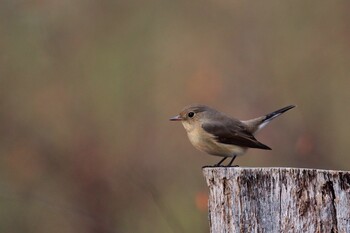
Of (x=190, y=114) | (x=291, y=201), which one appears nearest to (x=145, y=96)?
(x=190, y=114)

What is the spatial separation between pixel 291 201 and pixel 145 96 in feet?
19.2

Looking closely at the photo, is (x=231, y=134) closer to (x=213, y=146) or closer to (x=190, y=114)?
(x=213, y=146)

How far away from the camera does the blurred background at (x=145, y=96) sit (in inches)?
382

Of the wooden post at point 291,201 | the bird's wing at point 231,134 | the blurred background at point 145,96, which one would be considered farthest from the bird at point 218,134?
the wooden post at point 291,201

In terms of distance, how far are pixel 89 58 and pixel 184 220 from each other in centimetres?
286

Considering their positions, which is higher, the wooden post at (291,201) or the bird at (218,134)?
the bird at (218,134)

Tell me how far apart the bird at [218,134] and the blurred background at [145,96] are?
1397mm

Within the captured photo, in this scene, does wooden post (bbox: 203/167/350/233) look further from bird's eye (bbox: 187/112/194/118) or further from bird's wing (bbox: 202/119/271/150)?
bird's eye (bbox: 187/112/194/118)

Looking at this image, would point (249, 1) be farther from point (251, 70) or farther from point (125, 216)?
point (125, 216)

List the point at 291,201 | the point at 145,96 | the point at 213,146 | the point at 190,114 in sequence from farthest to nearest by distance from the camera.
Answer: the point at 145,96 → the point at 190,114 → the point at 213,146 → the point at 291,201

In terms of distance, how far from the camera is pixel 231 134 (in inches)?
308

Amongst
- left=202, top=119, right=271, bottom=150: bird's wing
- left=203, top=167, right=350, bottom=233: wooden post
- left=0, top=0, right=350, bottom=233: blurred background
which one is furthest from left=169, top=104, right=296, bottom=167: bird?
left=203, top=167, right=350, bottom=233: wooden post

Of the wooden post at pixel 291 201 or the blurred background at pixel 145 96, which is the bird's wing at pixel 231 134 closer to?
the blurred background at pixel 145 96

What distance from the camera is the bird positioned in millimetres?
7754
